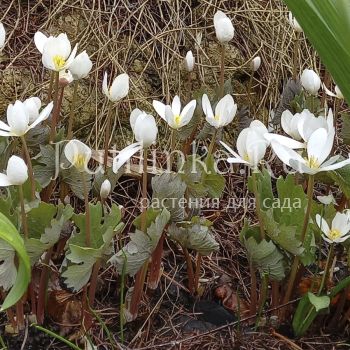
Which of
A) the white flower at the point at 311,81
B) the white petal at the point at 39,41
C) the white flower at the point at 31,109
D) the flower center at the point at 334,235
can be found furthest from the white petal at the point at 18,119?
the white flower at the point at 311,81

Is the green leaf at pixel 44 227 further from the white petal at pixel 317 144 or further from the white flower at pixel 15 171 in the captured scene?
the white petal at pixel 317 144

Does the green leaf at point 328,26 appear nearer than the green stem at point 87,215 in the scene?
Yes

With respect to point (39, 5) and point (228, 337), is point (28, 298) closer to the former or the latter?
point (228, 337)

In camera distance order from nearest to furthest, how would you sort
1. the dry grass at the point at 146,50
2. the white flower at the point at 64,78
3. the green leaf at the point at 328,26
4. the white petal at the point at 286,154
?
the green leaf at the point at 328,26
the white petal at the point at 286,154
the white flower at the point at 64,78
the dry grass at the point at 146,50

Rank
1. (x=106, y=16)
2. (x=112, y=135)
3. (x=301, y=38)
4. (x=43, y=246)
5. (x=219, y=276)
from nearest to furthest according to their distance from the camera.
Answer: (x=43, y=246) < (x=219, y=276) < (x=112, y=135) < (x=106, y=16) < (x=301, y=38)

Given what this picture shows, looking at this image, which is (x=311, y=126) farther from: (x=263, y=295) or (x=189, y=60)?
(x=189, y=60)

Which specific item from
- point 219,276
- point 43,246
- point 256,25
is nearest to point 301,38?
point 256,25

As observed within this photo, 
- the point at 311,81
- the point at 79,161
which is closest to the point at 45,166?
the point at 79,161
